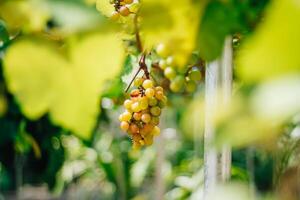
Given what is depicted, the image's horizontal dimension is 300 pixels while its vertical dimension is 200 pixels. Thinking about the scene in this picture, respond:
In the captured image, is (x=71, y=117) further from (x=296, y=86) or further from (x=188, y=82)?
(x=188, y=82)

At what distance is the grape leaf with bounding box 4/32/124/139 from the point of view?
21cm

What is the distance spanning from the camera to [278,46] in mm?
169

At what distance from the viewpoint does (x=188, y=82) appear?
78cm

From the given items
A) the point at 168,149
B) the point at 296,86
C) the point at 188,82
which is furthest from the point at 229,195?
the point at 168,149

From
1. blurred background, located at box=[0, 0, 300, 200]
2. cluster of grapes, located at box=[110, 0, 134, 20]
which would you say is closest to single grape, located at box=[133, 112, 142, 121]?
cluster of grapes, located at box=[110, 0, 134, 20]

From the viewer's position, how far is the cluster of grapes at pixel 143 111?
0.69m

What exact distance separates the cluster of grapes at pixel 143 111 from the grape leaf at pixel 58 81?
1.49ft

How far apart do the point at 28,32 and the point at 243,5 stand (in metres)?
0.07

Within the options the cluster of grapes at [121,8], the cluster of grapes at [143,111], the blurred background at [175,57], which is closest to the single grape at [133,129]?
the cluster of grapes at [143,111]

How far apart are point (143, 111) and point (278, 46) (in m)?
0.53

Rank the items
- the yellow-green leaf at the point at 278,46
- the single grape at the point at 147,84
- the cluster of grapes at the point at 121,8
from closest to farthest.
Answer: the yellow-green leaf at the point at 278,46 < the cluster of grapes at the point at 121,8 < the single grape at the point at 147,84

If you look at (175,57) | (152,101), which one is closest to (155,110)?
(152,101)

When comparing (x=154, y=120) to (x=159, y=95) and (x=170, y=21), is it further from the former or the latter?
(x=170, y=21)

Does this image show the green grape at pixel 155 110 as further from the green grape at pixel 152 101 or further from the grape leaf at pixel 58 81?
the grape leaf at pixel 58 81
